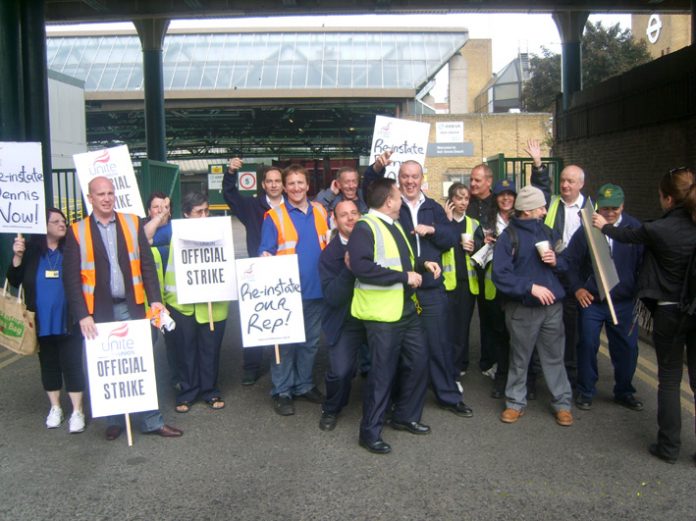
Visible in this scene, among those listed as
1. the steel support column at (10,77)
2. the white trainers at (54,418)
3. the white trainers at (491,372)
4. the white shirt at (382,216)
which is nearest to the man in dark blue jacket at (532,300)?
the white shirt at (382,216)

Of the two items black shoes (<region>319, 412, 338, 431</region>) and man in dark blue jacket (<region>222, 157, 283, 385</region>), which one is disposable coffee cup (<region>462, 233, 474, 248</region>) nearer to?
man in dark blue jacket (<region>222, 157, 283, 385</region>)

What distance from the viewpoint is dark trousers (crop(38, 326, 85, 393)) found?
5.70 metres

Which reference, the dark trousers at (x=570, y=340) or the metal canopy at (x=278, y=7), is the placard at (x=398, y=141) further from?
the metal canopy at (x=278, y=7)

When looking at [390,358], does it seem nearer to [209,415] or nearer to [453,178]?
[209,415]

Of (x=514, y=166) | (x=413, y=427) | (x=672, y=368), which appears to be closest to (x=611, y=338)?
(x=672, y=368)

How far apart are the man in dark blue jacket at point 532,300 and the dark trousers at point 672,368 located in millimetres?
861

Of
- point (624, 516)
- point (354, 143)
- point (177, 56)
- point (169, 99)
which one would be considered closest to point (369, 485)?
point (624, 516)

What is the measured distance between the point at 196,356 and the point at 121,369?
997 millimetres

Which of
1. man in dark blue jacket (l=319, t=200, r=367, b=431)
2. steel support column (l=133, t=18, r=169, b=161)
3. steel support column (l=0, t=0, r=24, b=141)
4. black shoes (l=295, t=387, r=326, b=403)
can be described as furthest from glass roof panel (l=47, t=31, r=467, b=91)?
man in dark blue jacket (l=319, t=200, r=367, b=431)

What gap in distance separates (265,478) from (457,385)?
2.11 m

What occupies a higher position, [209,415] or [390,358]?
[390,358]

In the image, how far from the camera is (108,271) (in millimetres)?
5312

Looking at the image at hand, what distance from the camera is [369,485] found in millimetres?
4512

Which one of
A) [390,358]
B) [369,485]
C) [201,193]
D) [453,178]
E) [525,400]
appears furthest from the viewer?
[453,178]
